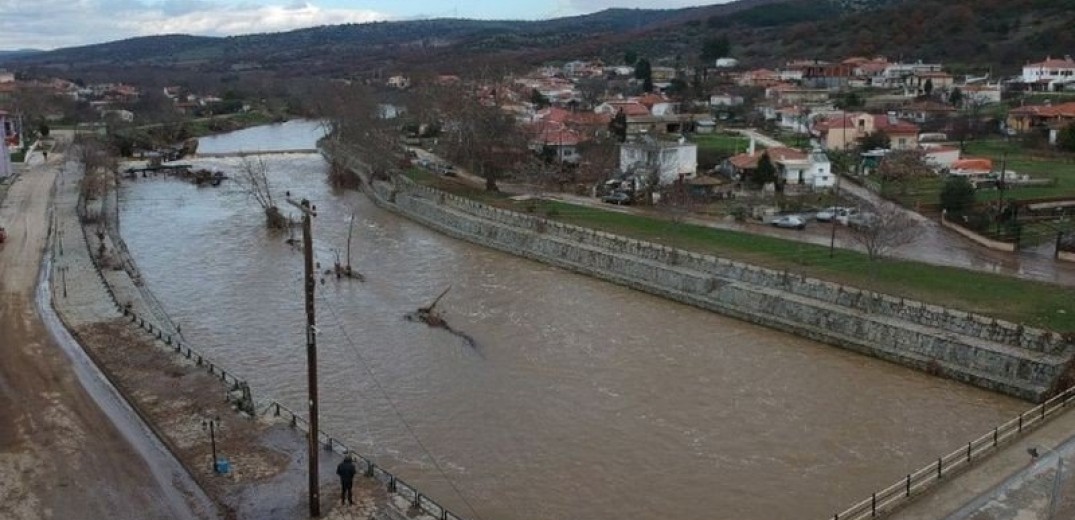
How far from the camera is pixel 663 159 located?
44094 millimetres

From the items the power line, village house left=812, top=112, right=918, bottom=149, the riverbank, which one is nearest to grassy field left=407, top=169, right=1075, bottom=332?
the power line

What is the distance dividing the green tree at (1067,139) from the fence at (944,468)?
38662 millimetres

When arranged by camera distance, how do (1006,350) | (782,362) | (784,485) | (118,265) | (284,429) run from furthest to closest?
(118,265), (782,362), (1006,350), (284,429), (784,485)

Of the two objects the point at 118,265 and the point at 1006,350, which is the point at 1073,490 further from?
the point at 118,265

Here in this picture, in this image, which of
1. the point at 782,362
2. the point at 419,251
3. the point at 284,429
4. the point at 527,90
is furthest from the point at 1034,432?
the point at 527,90

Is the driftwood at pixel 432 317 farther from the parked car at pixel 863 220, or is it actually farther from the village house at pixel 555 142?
the village house at pixel 555 142

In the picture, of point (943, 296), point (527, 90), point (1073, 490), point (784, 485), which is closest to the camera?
point (1073, 490)

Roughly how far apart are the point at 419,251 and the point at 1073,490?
2653 cm

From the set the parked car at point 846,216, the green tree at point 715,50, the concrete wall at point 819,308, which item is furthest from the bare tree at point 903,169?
the green tree at point 715,50

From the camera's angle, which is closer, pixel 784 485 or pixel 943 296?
pixel 784 485

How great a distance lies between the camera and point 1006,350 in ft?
64.7

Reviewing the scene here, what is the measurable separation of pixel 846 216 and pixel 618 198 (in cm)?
1022

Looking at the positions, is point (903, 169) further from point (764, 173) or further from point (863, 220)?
point (863, 220)

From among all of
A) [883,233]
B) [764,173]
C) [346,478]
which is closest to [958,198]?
[764,173]
